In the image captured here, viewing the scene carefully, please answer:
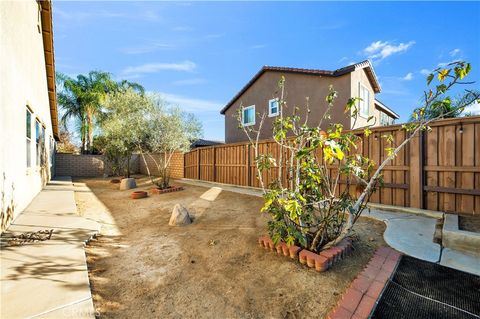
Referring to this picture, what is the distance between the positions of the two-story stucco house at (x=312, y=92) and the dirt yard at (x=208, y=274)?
6.68 m

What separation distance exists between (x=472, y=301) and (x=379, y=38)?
38.0 ft

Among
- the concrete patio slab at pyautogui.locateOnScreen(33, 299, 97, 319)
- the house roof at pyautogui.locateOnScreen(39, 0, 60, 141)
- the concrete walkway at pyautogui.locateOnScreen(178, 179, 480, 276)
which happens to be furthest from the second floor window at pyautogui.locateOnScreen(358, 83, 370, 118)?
the house roof at pyautogui.locateOnScreen(39, 0, 60, 141)

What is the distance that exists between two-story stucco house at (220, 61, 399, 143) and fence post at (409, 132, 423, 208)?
4.57 m

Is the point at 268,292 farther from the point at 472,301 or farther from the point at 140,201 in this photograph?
the point at 140,201

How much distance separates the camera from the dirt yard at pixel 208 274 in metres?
2.26

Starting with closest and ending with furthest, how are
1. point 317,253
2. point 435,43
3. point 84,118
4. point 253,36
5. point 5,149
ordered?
point 317,253, point 5,149, point 435,43, point 253,36, point 84,118

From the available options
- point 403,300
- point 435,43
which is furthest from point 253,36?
point 403,300

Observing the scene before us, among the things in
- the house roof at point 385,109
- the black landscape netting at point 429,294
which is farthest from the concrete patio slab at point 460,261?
the house roof at point 385,109

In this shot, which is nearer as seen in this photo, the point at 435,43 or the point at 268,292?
the point at 268,292

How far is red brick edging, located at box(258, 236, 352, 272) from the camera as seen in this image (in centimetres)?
281

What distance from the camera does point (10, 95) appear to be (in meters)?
4.28

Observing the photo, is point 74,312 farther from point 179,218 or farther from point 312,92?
point 312,92

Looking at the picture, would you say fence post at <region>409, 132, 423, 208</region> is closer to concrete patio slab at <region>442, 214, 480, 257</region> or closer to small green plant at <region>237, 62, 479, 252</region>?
concrete patio slab at <region>442, 214, 480, 257</region>

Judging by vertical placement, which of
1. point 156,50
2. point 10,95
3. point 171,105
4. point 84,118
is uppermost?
point 156,50
